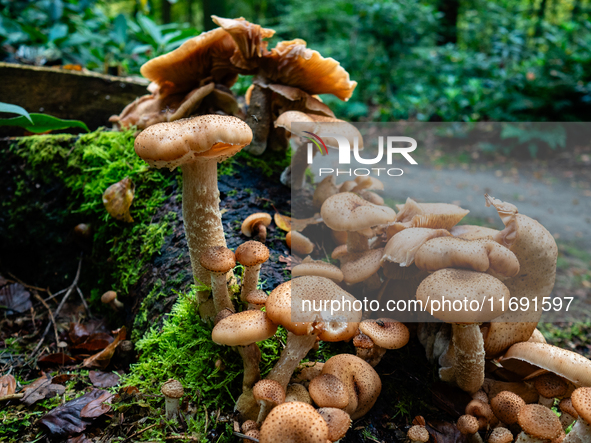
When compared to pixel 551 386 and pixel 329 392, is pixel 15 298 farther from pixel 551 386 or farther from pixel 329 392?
pixel 551 386

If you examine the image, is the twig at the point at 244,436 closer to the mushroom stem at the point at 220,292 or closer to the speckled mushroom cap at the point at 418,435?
the mushroom stem at the point at 220,292

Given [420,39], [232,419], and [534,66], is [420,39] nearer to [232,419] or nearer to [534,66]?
[534,66]

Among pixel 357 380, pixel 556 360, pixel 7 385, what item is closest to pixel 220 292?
pixel 357 380

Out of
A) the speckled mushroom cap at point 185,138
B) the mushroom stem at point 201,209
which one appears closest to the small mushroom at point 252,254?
the mushroom stem at point 201,209

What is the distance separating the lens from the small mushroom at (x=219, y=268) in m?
1.85

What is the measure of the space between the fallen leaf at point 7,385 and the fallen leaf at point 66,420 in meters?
0.41

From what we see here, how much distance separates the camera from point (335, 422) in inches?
62.8

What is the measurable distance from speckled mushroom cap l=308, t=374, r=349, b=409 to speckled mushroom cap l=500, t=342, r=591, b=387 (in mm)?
952

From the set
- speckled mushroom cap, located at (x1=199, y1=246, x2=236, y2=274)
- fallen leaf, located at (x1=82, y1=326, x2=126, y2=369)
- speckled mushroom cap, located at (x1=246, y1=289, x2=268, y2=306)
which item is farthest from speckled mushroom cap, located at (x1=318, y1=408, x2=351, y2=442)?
fallen leaf, located at (x1=82, y1=326, x2=126, y2=369)

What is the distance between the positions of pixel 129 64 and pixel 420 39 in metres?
9.34

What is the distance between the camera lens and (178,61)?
9.59 ft

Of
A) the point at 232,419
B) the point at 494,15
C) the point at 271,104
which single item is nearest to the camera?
the point at 232,419

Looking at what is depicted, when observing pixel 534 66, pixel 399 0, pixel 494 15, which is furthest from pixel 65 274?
pixel 494 15

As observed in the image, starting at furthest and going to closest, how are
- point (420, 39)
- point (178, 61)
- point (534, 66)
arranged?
point (420, 39), point (534, 66), point (178, 61)
